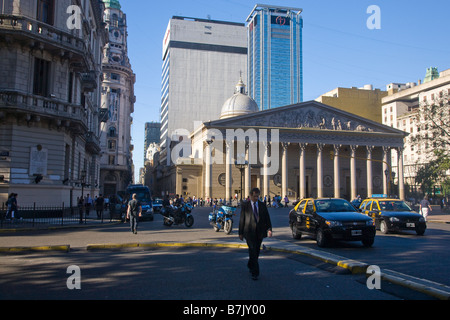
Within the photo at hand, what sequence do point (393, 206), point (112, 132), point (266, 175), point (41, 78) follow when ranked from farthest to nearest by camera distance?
point (112, 132) < point (266, 175) < point (41, 78) < point (393, 206)

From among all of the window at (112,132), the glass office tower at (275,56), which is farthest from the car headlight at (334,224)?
the glass office tower at (275,56)

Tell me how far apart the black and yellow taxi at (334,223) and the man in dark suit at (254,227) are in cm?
452

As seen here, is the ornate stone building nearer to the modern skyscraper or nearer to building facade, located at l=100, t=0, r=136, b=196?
building facade, located at l=100, t=0, r=136, b=196

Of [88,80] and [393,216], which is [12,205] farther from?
[393,216]

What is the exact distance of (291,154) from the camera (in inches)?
2506

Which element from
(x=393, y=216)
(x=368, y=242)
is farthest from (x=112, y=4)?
(x=368, y=242)

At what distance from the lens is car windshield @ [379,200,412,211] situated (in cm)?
1778

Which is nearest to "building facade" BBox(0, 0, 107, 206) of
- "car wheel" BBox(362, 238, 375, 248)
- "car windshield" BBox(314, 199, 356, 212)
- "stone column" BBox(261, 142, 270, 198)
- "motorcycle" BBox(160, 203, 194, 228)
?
"motorcycle" BBox(160, 203, 194, 228)

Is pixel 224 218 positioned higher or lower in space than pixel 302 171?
lower

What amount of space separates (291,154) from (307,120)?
6084 mm

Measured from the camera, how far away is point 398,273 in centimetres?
795

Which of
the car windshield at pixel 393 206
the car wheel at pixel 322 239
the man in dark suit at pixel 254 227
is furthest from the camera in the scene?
the car windshield at pixel 393 206

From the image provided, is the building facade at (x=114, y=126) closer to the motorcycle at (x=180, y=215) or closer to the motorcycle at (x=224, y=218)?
the motorcycle at (x=180, y=215)

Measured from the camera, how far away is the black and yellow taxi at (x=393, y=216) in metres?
16.2
